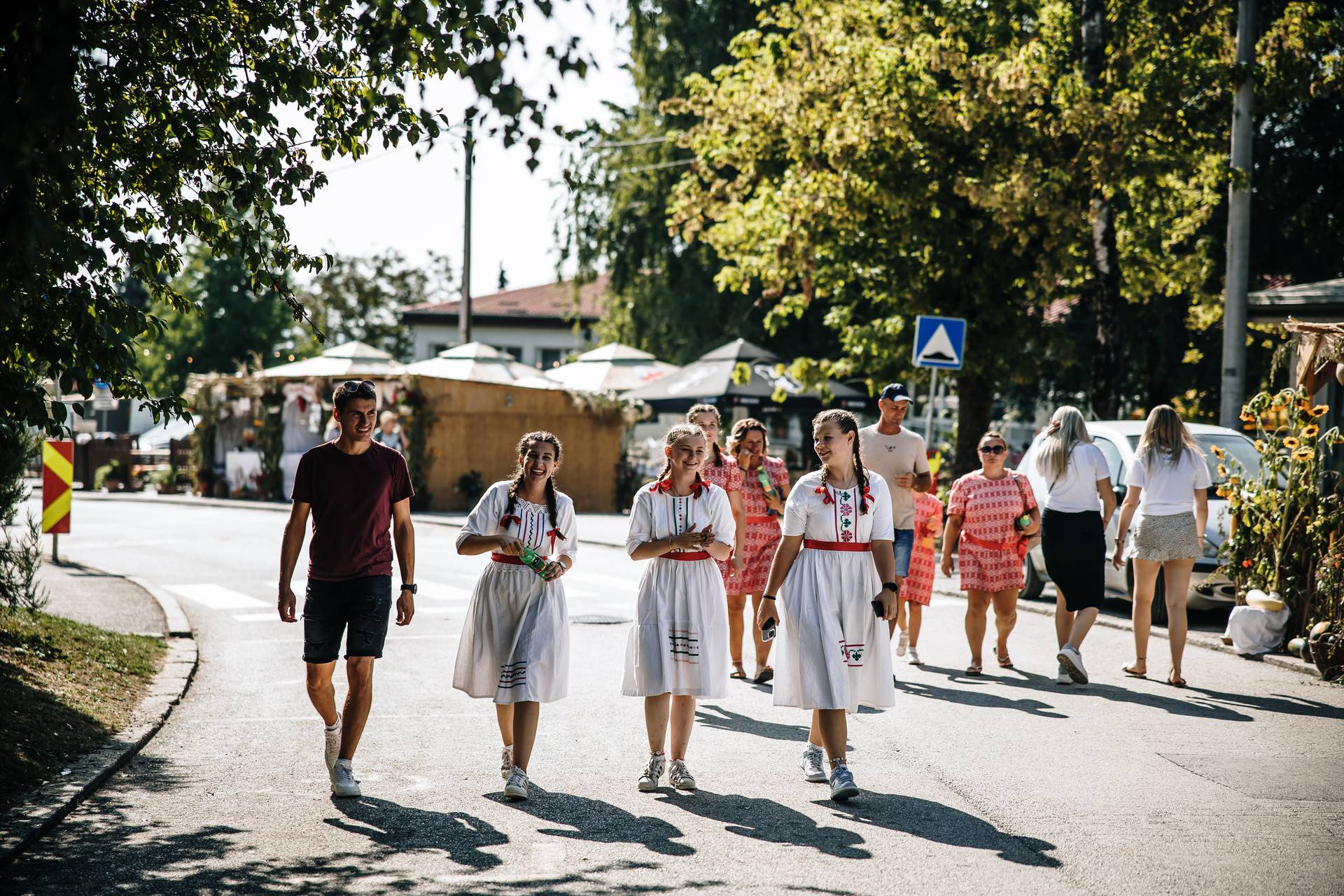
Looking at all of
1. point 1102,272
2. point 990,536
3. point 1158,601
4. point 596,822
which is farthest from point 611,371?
point 596,822

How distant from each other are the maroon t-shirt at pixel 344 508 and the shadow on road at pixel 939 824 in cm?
227

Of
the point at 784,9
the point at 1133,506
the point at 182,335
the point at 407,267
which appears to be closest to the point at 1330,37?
the point at 784,9

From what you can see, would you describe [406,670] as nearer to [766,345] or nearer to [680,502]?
[680,502]

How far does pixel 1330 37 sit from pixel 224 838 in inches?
787

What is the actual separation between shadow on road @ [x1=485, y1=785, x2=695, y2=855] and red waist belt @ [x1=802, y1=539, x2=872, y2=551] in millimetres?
1435

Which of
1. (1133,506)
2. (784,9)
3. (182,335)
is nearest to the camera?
(1133,506)

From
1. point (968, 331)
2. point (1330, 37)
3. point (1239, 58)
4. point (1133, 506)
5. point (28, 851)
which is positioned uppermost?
point (1330, 37)

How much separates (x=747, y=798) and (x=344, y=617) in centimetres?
197

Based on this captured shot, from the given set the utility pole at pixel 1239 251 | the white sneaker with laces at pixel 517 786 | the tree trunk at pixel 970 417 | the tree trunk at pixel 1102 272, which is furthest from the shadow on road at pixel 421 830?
the tree trunk at pixel 970 417

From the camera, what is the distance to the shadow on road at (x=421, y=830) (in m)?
5.27

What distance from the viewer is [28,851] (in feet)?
17.2

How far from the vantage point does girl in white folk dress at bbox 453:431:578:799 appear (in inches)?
242

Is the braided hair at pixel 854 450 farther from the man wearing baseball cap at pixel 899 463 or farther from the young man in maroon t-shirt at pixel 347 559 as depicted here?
the man wearing baseball cap at pixel 899 463

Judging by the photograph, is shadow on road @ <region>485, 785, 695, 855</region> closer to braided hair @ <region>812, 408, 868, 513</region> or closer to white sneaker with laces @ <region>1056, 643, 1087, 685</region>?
braided hair @ <region>812, 408, 868, 513</region>
